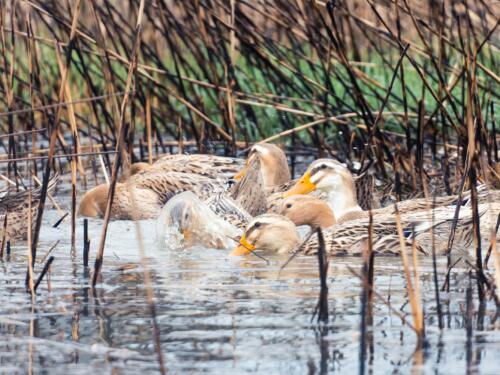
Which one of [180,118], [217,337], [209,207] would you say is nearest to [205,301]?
[217,337]

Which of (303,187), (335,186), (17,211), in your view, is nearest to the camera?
(17,211)

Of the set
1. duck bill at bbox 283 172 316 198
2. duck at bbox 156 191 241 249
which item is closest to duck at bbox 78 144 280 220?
duck bill at bbox 283 172 316 198

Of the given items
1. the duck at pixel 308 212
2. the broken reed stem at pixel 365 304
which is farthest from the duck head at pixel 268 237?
the broken reed stem at pixel 365 304

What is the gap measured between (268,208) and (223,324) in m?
4.24

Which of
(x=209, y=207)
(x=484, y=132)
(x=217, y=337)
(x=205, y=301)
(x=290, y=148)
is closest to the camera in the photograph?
(x=217, y=337)

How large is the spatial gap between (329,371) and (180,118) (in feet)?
20.3

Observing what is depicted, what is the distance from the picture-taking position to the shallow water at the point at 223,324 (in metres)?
3.88

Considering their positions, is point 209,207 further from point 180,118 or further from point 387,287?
point 387,287

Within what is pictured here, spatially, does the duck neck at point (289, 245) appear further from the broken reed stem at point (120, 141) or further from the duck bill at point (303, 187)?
the broken reed stem at point (120, 141)

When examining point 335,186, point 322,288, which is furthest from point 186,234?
point 322,288

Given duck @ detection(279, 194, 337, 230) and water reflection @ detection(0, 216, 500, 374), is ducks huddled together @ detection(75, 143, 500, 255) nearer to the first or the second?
duck @ detection(279, 194, 337, 230)

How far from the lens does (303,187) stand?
28.0 feet

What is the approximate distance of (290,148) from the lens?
10.8m

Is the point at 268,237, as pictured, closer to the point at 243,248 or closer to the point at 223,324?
the point at 243,248
